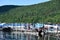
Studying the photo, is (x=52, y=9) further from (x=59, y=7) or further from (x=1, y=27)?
(x=1, y=27)

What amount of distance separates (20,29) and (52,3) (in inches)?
2658

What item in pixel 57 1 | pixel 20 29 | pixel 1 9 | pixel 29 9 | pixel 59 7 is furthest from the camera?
pixel 1 9

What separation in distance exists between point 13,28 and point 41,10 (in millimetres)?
61320

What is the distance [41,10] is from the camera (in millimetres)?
133000

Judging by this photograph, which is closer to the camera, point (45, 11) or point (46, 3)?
point (45, 11)

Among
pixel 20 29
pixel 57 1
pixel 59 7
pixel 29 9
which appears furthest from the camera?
pixel 29 9

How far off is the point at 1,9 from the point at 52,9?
136ft

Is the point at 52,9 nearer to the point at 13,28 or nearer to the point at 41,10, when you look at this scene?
the point at 41,10

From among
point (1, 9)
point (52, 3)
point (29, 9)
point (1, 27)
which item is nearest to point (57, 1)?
point (52, 3)

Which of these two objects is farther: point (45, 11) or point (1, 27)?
point (45, 11)

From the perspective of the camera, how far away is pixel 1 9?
16150 centimetres

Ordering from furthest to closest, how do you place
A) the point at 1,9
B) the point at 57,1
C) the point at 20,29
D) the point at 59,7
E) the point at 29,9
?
the point at 1,9 < the point at 29,9 < the point at 57,1 < the point at 59,7 < the point at 20,29

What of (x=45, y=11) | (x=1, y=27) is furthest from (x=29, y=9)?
(x=1, y=27)

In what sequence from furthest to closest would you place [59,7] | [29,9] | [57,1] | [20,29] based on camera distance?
[29,9]
[57,1]
[59,7]
[20,29]
